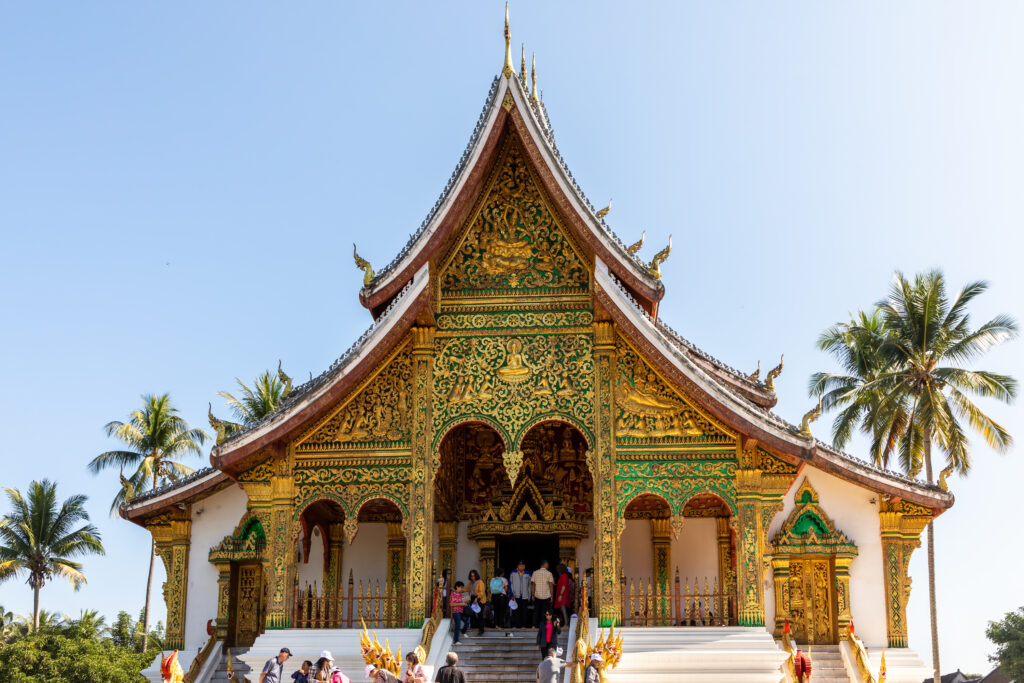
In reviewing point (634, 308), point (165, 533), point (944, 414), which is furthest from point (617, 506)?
point (944, 414)

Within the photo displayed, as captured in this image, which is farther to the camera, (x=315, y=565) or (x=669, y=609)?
(x=315, y=565)

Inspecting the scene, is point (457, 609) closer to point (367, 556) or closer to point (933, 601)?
point (367, 556)

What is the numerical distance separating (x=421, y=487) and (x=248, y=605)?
14.3 ft

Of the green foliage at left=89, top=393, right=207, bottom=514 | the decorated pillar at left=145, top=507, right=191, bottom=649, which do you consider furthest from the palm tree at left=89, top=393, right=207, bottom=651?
the decorated pillar at left=145, top=507, right=191, bottom=649

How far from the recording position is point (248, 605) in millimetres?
18797

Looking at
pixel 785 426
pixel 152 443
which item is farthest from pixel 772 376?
pixel 152 443

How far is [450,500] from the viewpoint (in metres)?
19.1

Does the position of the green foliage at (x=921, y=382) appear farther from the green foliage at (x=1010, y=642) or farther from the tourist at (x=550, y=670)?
the tourist at (x=550, y=670)

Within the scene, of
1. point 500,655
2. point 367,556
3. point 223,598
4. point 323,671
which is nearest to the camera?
point 323,671

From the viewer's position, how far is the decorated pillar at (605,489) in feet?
52.0

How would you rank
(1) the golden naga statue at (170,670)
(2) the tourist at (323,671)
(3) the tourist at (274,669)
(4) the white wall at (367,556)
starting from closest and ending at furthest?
(2) the tourist at (323,671), (3) the tourist at (274,669), (1) the golden naga statue at (170,670), (4) the white wall at (367,556)

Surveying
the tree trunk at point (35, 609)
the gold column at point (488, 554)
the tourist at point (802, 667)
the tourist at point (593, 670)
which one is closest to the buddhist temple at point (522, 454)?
the tourist at point (802, 667)

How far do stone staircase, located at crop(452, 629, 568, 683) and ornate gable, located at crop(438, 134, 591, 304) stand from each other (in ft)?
16.1

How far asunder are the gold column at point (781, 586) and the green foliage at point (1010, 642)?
46.6 ft
